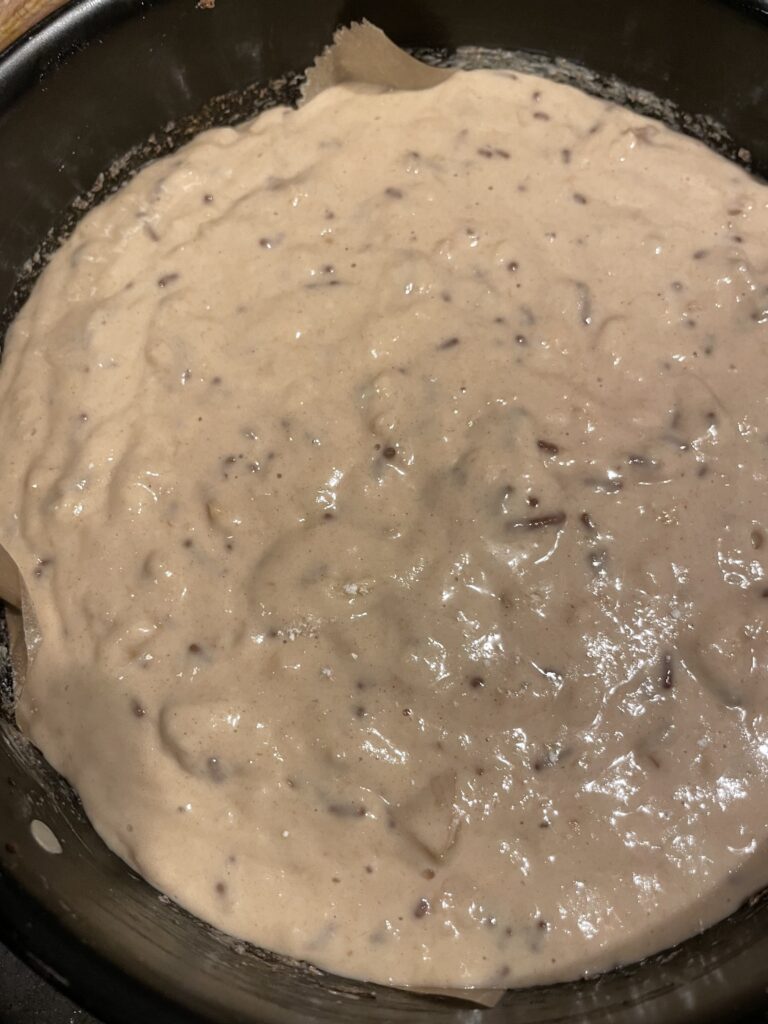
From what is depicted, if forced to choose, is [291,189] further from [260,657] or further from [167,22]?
[260,657]

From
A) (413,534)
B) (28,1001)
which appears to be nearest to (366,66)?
(413,534)

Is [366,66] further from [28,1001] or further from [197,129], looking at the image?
[28,1001]

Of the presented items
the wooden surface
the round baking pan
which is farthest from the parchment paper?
the wooden surface

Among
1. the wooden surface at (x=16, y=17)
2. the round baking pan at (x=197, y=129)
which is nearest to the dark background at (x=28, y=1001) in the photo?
the round baking pan at (x=197, y=129)

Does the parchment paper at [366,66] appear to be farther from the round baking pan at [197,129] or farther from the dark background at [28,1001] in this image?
the dark background at [28,1001]

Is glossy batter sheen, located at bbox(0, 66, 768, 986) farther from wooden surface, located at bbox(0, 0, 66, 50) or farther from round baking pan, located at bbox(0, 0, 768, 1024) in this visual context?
wooden surface, located at bbox(0, 0, 66, 50)

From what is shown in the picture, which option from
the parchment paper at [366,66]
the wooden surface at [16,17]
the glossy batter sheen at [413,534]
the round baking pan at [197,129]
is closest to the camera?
the round baking pan at [197,129]

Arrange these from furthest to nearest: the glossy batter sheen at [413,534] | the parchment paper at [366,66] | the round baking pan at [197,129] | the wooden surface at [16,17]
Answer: the parchment paper at [366,66]
the wooden surface at [16,17]
the glossy batter sheen at [413,534]
the round baking pan at [197,129]
